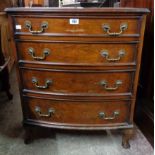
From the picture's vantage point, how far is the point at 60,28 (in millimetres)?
1173

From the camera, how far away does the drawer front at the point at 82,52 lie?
3.97 ft

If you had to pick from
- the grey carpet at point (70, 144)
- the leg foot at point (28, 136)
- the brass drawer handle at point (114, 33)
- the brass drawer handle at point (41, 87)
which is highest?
the brass drawer handle at point (114, 33)

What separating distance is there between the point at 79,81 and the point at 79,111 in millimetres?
220

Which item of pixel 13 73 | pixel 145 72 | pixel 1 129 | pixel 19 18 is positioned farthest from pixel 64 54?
pixel 13 73

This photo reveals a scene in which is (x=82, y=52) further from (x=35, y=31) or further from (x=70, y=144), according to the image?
(x=70, y=144)

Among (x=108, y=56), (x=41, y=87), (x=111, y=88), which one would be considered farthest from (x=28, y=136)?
(x=108, y=56)

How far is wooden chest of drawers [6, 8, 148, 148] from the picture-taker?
1.16 m

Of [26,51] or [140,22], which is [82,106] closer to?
[26,51]

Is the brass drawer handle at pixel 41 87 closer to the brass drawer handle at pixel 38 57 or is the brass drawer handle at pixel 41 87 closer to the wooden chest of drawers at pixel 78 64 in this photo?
the wooden chest of drawers at pixel 78 64

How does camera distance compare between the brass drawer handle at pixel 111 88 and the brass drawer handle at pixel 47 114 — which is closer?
the brass drawer handle at pixel 111 88

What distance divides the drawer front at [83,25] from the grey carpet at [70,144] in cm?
84

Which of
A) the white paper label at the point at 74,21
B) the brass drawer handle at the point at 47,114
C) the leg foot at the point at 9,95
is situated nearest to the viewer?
the white paper label at the point at 74,21

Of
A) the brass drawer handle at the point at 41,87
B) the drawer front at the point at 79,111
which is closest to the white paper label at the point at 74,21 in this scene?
the brass drawer handle at the point at 41,87

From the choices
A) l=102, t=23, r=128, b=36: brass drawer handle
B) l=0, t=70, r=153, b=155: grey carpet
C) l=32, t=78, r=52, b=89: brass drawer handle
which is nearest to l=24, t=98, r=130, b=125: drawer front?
l=32, t=78, r=52, b=89: brass drawer handle
